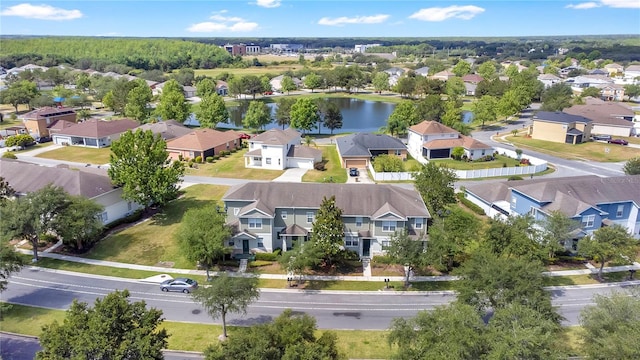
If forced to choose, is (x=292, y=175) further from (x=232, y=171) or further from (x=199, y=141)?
(x=199, y=141)

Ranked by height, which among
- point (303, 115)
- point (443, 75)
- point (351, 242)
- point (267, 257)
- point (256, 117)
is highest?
point (443, 75)

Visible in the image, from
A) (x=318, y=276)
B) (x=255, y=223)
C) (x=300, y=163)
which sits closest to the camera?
(x=318, y=276)

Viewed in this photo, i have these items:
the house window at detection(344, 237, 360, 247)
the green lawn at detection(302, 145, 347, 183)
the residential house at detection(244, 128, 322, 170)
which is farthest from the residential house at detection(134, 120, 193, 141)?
the house window at detection(344, 237, 360, 247)

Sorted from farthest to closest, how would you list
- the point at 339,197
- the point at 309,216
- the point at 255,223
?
the point at 339,197 < the point at 309,216 < the point at 255,223

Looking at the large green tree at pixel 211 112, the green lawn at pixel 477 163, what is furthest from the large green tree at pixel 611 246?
the large green tree at pixel 211 112

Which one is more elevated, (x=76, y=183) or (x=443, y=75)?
(x=443, y=75)

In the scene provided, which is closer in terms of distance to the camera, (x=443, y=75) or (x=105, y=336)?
(x=105, y=336)

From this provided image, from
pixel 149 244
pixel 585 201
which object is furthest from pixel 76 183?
pixel 585 201
